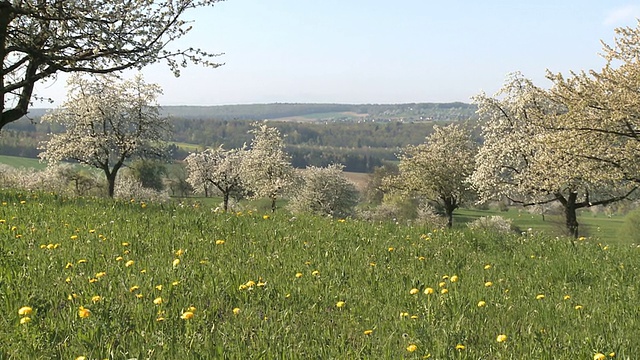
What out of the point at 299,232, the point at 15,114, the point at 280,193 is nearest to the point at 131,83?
the point at 280,193

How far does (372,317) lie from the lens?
4613mm

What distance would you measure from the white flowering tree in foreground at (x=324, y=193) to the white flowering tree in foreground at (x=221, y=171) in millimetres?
9041

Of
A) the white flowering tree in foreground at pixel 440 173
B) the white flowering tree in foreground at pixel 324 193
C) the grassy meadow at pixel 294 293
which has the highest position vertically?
the grassy meadow at pixel 294 293

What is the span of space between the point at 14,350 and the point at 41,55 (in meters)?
11.8

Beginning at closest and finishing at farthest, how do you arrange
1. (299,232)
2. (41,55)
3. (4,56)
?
1. (299,232)
2. (41,55)
3. (4,56)

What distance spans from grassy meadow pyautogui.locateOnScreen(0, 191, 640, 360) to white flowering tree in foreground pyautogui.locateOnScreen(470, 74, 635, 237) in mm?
17181

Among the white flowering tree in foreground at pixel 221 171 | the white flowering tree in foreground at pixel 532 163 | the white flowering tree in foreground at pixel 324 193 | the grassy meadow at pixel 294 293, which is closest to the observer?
the grassy meadow at pixel 294 293

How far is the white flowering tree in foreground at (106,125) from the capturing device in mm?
41406

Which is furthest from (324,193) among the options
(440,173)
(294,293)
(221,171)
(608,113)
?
(294,293)

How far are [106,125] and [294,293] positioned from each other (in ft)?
139

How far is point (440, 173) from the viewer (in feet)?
153

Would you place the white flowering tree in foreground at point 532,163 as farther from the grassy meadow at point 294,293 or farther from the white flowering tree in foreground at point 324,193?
the white flowering tree in foreground at point 324,193

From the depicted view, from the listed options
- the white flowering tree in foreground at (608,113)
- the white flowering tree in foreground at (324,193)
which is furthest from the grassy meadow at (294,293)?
the white flowering tree in foreground at (324,193)

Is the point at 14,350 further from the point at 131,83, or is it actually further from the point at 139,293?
the point at 131,83
